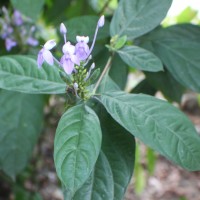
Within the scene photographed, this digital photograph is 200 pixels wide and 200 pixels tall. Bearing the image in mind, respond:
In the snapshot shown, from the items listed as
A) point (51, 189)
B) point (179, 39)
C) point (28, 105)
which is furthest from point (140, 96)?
point (51, 189)

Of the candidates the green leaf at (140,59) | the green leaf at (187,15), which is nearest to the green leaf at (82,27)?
the green leaf at (140,59)

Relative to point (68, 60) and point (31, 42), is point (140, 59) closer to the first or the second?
point (68, 60)

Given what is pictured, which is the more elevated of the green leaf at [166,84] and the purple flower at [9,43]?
the purple flower at [9,43]

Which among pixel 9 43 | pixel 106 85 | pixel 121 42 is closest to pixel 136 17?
pixel 121 42

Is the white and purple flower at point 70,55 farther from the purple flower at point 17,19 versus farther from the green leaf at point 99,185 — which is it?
the purple flower at point 17,19

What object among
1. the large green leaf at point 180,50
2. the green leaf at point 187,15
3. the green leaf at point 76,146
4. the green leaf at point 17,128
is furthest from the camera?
the green leaf at point 187,15

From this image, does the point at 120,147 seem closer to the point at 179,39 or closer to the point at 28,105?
the point at 179,39

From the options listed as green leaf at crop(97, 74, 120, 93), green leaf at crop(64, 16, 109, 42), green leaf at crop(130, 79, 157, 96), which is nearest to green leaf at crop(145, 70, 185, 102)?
green leaf at crop(130, 79, 157, 96)
